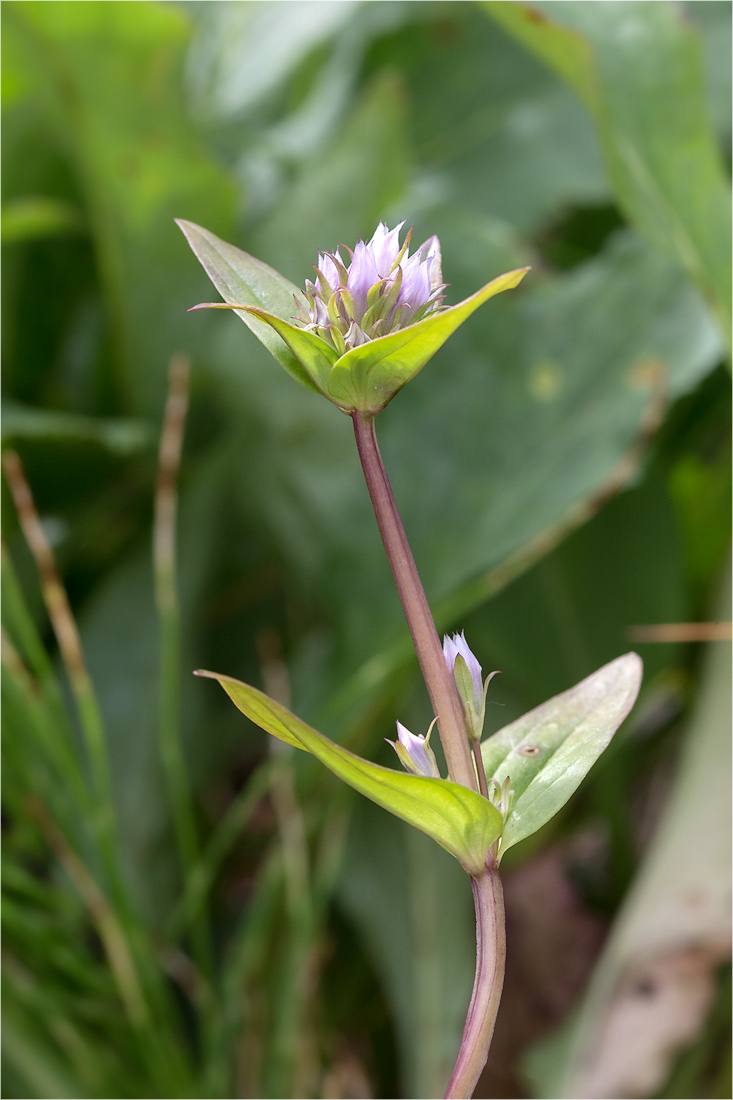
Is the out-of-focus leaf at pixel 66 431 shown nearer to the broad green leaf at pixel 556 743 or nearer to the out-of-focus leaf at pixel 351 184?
the out-of-focus leaf at pixel 351 184

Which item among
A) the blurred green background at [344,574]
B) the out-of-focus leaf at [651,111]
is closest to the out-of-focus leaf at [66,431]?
the blurred green background at [344,574]

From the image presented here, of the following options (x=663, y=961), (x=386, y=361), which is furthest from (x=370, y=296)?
(x=663, y=961)

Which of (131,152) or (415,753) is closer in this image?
(415,753)

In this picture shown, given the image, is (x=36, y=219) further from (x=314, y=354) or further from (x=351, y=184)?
(x=314, y=354)

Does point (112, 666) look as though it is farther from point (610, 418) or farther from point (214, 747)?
point (610, 418)

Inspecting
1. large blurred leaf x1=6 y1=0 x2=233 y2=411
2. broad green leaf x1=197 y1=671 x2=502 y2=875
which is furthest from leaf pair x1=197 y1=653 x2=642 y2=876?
large blurred leaf x1=6 y1=0 x2=233 y2=411

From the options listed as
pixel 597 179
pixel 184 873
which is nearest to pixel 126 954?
pixel 184 873

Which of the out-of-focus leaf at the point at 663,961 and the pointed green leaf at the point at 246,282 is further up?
the pointed green leaf at the point at 246,282
